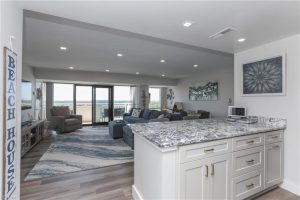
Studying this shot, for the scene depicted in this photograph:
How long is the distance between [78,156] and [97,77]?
13.1 ft

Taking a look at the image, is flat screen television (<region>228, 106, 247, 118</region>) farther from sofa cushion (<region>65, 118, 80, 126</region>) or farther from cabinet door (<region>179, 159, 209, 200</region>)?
sofa cushion (<region>65, 118, 80, 126</region>)

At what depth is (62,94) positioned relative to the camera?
23.5 ft

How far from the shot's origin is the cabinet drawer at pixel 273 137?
215cm

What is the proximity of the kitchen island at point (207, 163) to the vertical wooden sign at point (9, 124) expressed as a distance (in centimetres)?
118

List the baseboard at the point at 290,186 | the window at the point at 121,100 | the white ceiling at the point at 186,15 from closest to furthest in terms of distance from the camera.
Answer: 1. the white ceiling at the point at 186,15
2. the baseboard at the point at 290,186
3. the window at the point at 121,100

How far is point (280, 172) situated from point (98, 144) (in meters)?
3.95

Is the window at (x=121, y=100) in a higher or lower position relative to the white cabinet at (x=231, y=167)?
higher

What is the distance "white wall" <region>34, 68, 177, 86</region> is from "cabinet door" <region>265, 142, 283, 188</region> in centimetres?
601

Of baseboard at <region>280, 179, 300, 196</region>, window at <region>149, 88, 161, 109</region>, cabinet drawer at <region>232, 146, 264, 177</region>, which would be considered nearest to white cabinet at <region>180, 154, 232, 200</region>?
cabinet drawer at <region>232, 146, 264, 177</region>

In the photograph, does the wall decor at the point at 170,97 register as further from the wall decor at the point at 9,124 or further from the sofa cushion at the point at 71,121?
the wall decor at the point at 9,124

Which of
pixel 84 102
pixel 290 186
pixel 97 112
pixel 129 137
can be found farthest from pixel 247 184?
pixel 84 102

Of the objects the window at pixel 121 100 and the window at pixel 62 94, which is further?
the window at pixel 121 100

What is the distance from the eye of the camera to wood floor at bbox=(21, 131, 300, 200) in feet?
6.92

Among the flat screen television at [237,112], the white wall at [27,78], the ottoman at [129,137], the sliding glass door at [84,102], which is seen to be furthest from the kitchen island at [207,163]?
the sliding glass door at [84,102]
